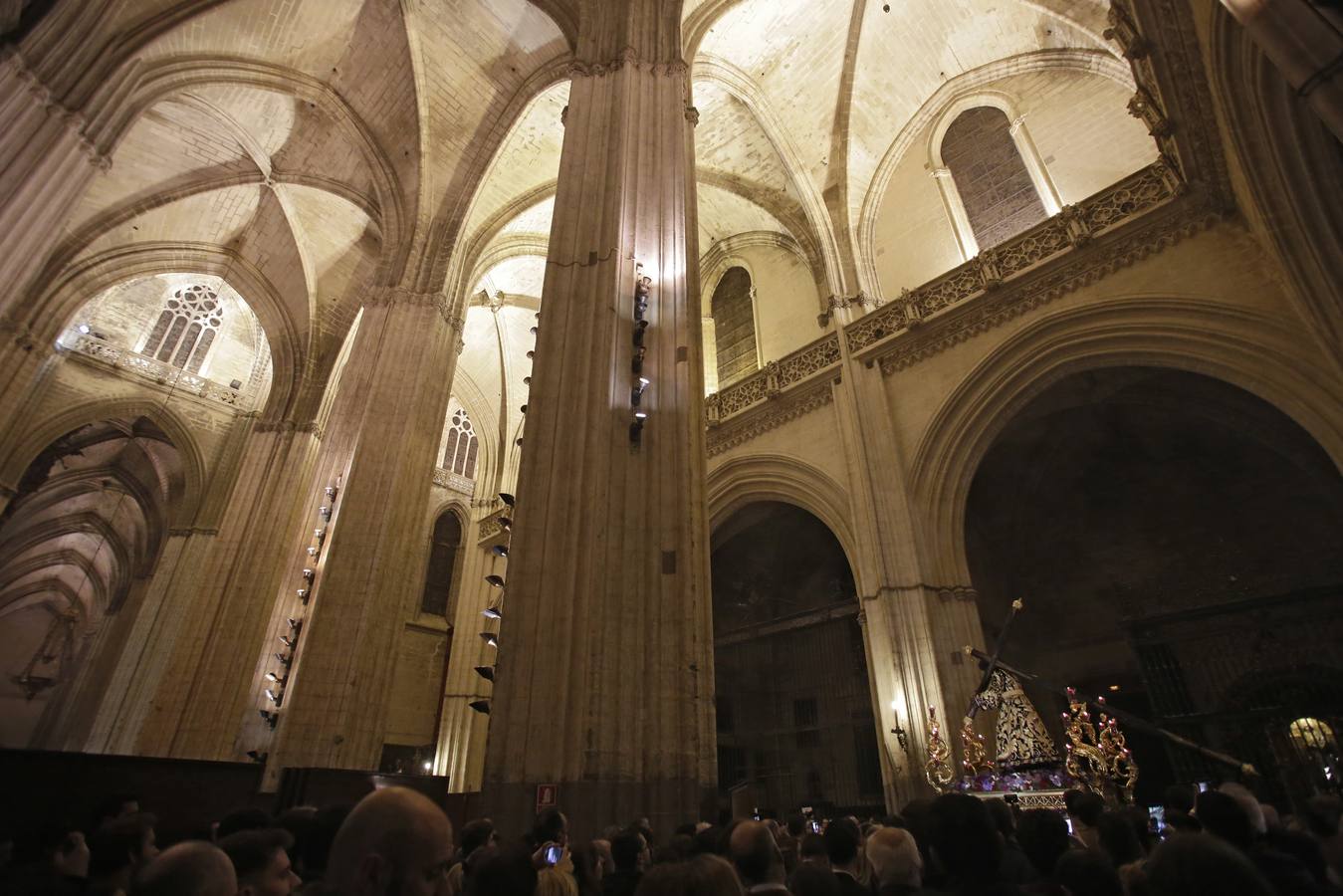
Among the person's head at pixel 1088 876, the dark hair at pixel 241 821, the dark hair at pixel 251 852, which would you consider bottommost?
the person's head at pixel 1088 876

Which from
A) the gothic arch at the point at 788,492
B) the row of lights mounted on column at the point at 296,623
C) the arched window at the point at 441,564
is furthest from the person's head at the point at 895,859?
the arched window at the point at 441,564

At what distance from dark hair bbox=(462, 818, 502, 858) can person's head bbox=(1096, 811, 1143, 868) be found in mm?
2542

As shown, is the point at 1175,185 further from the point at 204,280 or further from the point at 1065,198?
the point at 204,280

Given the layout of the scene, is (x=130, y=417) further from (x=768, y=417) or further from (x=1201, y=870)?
(x=1201, y=870)

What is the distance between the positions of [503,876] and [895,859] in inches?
53.0

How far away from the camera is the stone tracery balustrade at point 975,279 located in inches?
350

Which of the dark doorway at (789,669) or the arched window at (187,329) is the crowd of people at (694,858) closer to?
the dark doorway at (789,669)

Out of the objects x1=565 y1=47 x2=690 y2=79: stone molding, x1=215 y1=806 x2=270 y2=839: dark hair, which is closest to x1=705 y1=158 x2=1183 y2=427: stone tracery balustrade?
x1=565 y1=47 x2=690 y2=79: stone molding

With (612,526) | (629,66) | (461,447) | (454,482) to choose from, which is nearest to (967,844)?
(612,526)

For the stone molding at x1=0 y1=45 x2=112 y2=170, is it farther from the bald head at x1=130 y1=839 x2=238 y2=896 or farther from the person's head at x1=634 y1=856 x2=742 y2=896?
the person's head at x1=634 y1=856 x2=742 y2=896

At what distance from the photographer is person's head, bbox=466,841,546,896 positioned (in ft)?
4.78

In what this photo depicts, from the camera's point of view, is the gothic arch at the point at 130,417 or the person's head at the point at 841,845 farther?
the gothic arch at the point at 130,417

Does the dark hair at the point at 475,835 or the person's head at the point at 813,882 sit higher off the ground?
the dark hair at the point at 475,835

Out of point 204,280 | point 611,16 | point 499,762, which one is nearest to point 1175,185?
point 611,16
